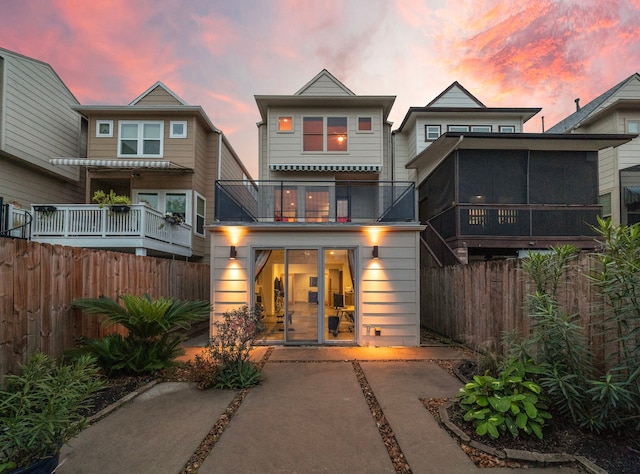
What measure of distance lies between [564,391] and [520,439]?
0.64 meters

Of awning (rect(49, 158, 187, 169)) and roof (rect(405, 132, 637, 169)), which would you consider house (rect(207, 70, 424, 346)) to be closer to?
roof (rect(405, 132, 637, 169))

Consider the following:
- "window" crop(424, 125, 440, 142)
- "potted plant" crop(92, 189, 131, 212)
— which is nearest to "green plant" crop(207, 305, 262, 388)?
"potted plant" crop(92, 189, 131, 212)

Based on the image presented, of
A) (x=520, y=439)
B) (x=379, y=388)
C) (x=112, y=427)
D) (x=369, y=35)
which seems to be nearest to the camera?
(x=520, y=439)

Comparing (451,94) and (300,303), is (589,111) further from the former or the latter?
(300,303)

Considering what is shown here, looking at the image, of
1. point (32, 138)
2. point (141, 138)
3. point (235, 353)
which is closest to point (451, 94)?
point (141, 138)

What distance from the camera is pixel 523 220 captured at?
32.1 feet

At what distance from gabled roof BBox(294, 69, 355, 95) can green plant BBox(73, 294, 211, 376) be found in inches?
376

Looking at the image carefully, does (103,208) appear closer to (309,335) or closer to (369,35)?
(309,335)

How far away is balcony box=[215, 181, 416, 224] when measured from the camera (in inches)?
287

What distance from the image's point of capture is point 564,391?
3.09m

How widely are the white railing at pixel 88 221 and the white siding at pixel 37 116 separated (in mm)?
2770

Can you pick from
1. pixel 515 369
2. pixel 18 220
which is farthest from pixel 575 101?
pixel 18 220

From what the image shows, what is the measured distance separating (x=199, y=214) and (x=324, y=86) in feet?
22.9

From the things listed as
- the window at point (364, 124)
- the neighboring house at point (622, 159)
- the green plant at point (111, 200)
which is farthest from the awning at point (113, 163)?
the neighboring house at point (622, 159)
